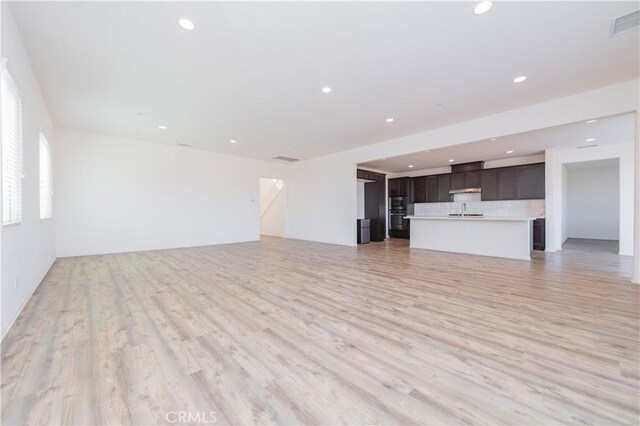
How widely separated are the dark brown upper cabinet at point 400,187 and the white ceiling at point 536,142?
1276mm

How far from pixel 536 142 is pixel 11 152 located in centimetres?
918

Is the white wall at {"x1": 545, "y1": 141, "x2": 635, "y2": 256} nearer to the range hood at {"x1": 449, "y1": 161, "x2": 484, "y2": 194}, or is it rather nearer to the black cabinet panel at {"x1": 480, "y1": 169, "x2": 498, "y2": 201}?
the black cabinet panel at {"x1": 480, "y1": 169, "x2": 498, "y2": 201}

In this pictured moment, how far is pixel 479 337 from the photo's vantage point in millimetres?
2189

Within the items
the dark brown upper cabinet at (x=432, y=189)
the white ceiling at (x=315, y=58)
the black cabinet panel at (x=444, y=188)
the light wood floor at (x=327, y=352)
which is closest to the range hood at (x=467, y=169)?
the black cabinet panel at (x=444, y=188)

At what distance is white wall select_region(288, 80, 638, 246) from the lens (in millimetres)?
3979

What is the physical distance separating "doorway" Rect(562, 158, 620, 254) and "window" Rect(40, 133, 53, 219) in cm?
1387

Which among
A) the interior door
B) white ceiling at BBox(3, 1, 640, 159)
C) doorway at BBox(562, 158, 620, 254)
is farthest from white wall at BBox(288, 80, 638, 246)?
doorway at BBox(562, 158, 620, 254)

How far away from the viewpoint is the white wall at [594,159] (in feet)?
20.8

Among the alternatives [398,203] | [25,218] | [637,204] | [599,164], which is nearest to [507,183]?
[599,164]

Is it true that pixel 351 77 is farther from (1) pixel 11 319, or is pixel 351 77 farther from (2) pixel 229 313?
(1) pixel 11 319

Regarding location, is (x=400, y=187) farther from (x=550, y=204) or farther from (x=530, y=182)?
(x=550, y=204)

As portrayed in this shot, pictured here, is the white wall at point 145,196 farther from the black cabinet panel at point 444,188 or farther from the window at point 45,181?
the black cabinet panel at point 444,188

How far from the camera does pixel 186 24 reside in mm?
2533

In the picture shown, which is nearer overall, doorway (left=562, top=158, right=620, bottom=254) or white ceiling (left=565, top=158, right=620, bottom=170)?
white ceiling (left=565, top=158, right=620, bottom=170)
